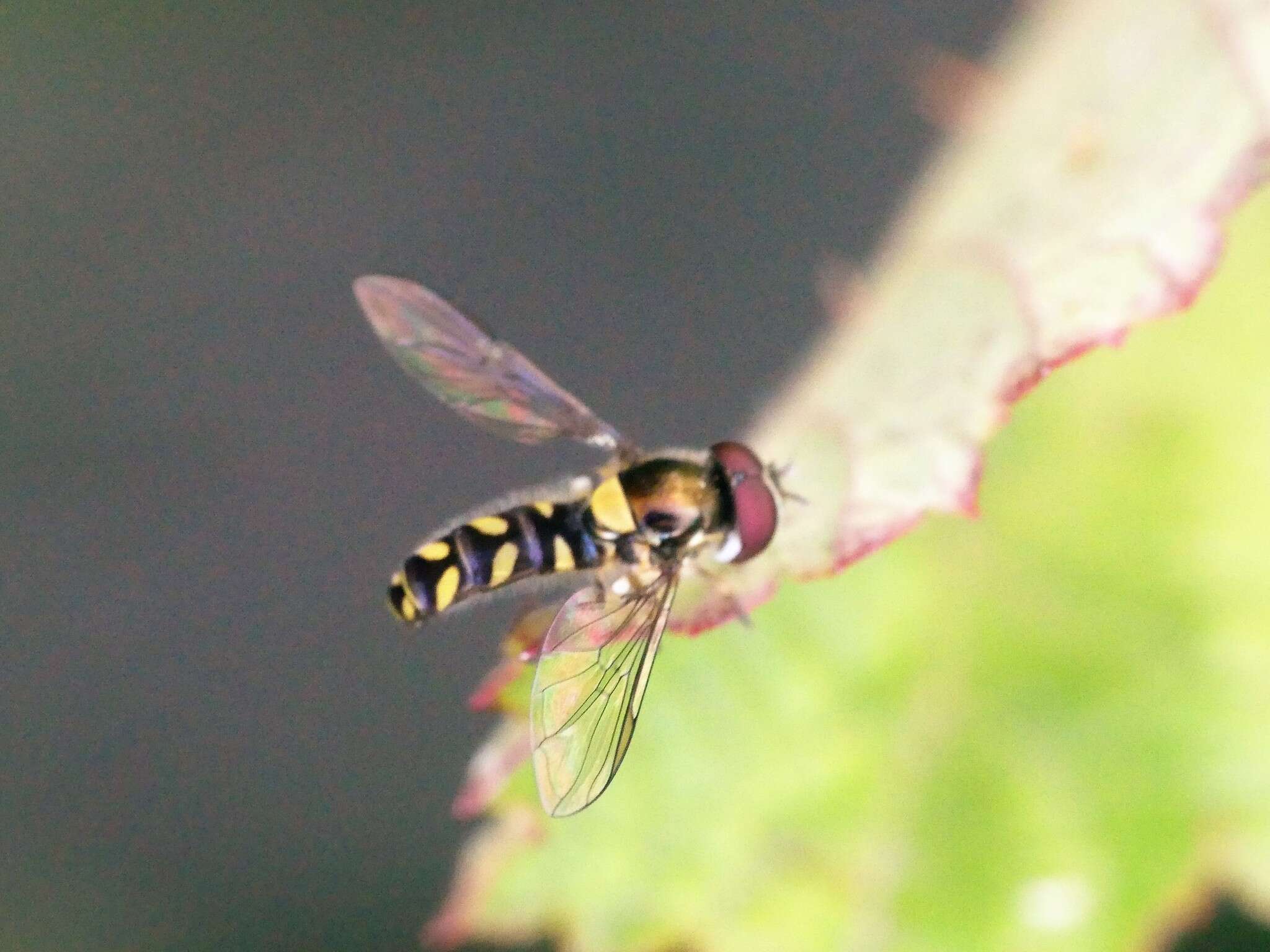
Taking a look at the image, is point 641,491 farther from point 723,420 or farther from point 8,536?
point 8,536

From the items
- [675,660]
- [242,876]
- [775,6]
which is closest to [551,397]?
[675,660]

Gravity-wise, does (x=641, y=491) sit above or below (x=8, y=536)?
below

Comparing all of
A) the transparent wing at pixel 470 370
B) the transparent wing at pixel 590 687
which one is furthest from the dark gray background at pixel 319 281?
the transparent wing at pixel 590 687

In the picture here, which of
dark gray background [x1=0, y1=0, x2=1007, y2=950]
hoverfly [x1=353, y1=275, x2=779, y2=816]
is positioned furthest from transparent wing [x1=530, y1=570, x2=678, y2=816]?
dark gray background [x1=0, y1=0, x2=1007, y2=950]

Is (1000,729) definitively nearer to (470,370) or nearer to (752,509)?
(752,509)

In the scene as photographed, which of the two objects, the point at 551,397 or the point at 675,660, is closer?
the point at 675,660

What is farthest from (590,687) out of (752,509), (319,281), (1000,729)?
(319,281)

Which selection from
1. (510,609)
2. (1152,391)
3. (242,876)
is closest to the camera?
(1152,391)

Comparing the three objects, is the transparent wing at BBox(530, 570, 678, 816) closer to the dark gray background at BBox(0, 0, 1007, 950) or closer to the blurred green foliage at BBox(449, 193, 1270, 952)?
the blurred green foliage at BBox(449, 193, 1270, 952)
